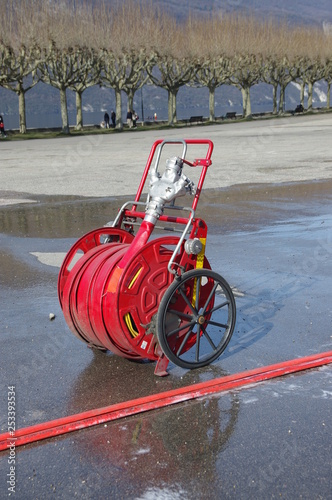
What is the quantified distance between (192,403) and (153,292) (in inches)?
32.2

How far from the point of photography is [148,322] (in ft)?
16.0

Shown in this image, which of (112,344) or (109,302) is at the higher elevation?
(109,302)

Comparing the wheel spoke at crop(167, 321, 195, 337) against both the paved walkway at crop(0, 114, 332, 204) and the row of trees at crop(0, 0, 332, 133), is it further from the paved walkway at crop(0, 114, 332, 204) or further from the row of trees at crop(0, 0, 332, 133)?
the row of trees at crop(0, 0, 332, 133)

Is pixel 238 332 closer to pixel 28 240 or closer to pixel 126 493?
pixel 126 493

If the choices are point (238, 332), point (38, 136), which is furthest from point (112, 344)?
point (38, 136)

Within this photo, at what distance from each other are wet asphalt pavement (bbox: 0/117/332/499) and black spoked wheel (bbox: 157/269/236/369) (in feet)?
0.56

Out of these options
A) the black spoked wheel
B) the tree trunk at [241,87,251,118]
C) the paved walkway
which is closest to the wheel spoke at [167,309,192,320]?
the black spoked wheel

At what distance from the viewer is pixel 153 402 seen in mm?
4586

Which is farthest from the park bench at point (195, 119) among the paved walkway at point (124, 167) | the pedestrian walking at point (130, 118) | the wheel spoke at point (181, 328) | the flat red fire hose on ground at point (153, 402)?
the wheel spoke at point (181, 328)

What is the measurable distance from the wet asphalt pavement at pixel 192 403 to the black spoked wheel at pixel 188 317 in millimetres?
172

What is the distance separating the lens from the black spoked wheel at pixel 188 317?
4.82 metres

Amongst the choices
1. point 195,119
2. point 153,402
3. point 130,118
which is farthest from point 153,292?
point 195,119

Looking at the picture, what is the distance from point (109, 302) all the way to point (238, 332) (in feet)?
5.54

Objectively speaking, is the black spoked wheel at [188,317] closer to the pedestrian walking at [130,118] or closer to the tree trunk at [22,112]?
the tree trunk at [22,112]
